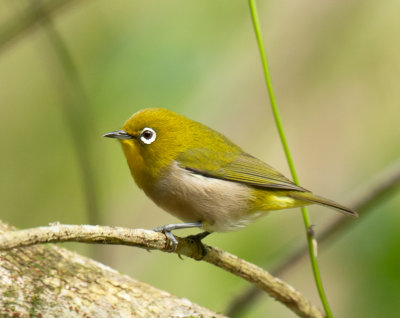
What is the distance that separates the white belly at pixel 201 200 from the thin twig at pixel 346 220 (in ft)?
1.70

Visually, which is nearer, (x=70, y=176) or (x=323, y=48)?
(x=323, y=48)

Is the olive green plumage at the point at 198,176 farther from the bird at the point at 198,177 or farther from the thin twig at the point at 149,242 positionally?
the thin twig at the point at 149,242

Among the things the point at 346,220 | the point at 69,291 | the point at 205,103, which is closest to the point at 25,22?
the point at 205,103

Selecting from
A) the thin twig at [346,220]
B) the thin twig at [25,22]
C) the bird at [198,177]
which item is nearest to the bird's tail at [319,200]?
the bird at [198,177]

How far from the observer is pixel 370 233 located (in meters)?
4.55

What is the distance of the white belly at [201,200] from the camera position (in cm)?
396

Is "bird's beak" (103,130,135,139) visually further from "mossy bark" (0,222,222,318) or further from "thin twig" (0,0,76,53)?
"thin twig" (0,0,76,53)

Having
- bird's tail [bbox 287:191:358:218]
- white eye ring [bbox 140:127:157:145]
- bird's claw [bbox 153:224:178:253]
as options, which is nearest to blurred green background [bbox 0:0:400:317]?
bird's tail [bbox 287:191:358:218]

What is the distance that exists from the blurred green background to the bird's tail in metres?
0.75

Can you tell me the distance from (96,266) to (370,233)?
2.14 meters

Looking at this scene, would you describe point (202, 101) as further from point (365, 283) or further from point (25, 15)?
point (365, 283)

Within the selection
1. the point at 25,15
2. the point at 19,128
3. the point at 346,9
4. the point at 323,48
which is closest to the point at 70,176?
the point at 19,128

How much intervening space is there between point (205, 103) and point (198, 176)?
251 cm

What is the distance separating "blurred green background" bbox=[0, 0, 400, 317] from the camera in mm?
5508
